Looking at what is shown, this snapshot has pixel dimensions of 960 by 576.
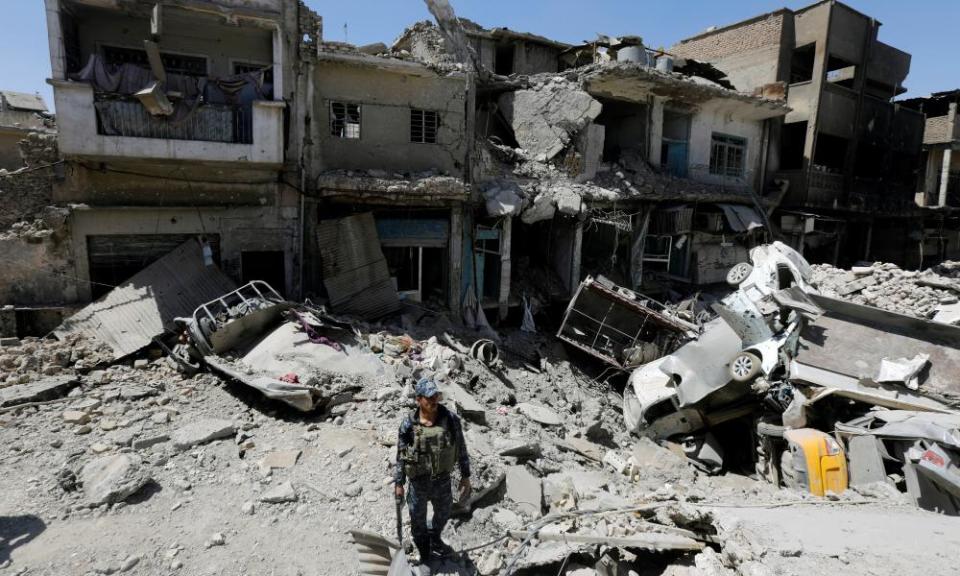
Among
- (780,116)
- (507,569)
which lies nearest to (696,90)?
(780,116)

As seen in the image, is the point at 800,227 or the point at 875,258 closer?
the point at 800,227

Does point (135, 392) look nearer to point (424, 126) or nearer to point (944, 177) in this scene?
point (424, 126)

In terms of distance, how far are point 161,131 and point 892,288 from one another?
1802 cm

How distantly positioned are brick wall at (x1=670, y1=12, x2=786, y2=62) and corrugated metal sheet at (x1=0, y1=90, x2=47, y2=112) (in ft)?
80.2

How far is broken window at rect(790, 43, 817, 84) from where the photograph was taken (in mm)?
20812

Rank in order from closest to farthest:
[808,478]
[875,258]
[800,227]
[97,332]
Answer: [808,478]
[97,332]
[800,227]
[875,258]

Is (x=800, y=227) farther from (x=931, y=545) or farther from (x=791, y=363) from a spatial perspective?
(x=931, y=545)

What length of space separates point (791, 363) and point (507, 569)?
253 inches

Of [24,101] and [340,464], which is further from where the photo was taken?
[24,101]

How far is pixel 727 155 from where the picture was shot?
19.0m

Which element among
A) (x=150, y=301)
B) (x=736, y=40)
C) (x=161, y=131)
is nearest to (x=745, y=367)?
(x=150, y=301)

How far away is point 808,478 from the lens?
275 inches

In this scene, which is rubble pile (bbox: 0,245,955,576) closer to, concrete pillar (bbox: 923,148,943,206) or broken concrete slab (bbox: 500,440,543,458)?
broken concrete slab (bbox: 500,440,543,458)

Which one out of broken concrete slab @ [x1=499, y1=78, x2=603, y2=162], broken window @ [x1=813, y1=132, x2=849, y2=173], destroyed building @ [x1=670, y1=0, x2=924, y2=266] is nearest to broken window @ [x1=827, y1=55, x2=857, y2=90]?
destroyed building @ [x1=670, y1=0, x2=924, y2=266]
